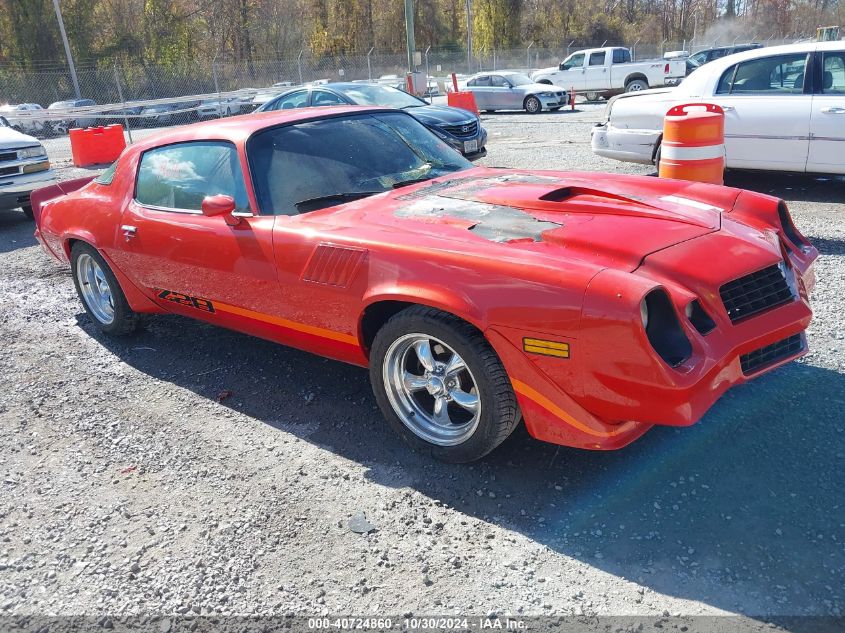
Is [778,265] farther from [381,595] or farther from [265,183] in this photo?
[265,183]

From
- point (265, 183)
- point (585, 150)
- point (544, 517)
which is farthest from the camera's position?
point (585, 150)

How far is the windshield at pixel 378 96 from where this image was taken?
11406 millimetres

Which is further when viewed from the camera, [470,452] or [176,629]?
[470,452]

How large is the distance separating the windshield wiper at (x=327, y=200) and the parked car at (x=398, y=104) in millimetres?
7299

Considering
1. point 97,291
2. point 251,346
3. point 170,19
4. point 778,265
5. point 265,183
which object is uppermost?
point 170,19

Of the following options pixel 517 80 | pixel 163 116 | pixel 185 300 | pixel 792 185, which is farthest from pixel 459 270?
pixel 163 116

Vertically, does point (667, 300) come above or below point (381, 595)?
above

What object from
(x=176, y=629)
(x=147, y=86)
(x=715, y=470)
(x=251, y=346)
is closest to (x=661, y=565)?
(x=715, y=470)

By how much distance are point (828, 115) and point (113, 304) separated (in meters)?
6.84

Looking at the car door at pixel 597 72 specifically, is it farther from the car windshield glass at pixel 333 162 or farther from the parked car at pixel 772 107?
the car windshield glass at pixel 333 162

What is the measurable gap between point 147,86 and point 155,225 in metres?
32.1

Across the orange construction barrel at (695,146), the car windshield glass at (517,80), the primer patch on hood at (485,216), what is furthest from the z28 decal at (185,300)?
the car windshield glass at (517,80)

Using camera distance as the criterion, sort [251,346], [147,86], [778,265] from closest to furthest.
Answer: [778,265]
[251,346]
[147,86]

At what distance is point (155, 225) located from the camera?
13.8 ft
